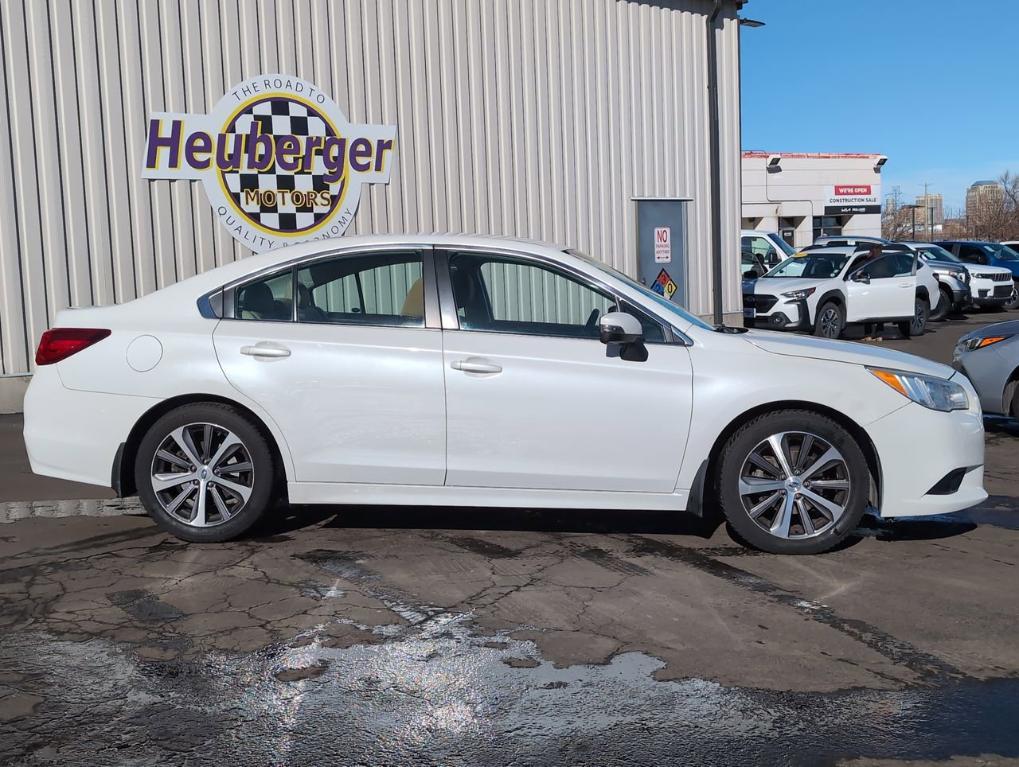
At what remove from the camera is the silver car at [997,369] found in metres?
8.84

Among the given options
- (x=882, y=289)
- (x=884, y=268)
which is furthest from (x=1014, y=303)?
(x=882, y=289)

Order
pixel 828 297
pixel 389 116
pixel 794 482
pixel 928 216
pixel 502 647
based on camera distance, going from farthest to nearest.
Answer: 1. pixel 928 216
2. pixel 828 297
3. pixel 389 116
4. pixel 794 482
5. pixel 502 647

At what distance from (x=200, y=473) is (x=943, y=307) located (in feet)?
68.1

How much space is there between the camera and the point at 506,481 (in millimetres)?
5391

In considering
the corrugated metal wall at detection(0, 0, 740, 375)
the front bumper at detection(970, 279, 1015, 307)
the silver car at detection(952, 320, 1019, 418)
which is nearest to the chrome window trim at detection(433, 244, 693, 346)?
the silver car at detection(952, 320, 1019, 418)

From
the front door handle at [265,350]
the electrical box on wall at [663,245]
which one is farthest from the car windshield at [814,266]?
the front door handle at [265,350]

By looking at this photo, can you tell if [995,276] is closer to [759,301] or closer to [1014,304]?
[1014,304]

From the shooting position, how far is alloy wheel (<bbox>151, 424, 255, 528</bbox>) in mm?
5527

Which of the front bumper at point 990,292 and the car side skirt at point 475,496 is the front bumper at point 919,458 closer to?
the car side skirt at point 475,496

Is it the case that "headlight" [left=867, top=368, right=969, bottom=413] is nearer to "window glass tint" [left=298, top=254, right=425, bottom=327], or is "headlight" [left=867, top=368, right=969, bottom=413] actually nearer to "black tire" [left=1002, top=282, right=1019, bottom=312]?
"window glass tint" [left=298, top=254, right=425, bottom=327]

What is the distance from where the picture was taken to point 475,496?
5.45 m

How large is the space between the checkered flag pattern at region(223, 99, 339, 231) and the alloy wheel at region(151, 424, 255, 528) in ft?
22.1

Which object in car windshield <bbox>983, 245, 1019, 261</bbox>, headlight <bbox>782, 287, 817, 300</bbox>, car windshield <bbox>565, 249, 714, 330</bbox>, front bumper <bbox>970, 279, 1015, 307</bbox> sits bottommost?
front bumper <bbox>970, 279, 1015, 307</bbox>

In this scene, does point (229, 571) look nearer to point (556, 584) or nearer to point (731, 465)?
point (556, 584)
